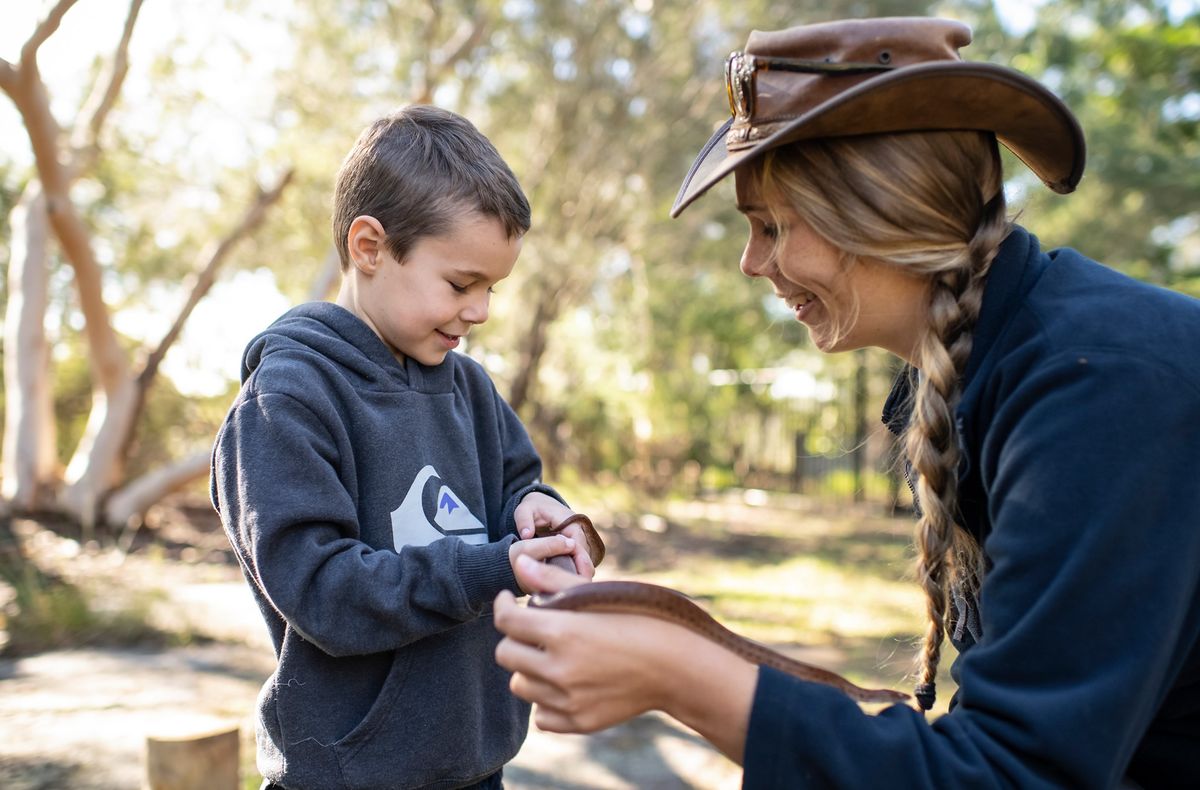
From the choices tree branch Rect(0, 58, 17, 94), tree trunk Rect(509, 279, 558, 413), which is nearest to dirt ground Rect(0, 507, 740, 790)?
tree branch Rect(0, 58, 17, 94)

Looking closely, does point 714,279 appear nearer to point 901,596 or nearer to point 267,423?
point 901,596

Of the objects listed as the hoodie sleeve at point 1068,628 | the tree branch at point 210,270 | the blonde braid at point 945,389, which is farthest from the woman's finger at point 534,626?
the tree branch at point 210,270

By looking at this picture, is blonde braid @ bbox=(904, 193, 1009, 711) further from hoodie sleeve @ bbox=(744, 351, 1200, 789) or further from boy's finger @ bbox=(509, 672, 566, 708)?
boy's finger @ bbox=(509, 672, 566, 708)

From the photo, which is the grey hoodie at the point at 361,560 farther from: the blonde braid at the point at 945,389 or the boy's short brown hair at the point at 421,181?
the blonde braid at the point at 945,389

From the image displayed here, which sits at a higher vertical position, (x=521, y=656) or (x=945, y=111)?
(x=945, y=111)

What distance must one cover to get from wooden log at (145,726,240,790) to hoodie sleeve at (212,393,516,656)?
34.4 inches

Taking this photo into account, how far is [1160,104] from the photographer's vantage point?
38.3 ft

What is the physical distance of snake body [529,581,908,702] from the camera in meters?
1.39

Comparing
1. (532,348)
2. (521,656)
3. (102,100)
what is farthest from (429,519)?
(532,348)

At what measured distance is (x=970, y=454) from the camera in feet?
5.21

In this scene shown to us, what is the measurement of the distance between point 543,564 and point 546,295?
9.29 metres

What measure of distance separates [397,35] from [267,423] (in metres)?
8.96

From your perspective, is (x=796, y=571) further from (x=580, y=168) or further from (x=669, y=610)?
(x=669, y=610)

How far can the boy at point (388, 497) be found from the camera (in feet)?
5.72
